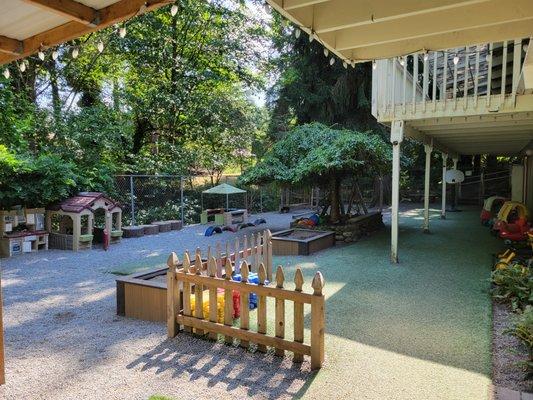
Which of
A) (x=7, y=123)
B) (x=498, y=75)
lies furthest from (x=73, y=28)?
(x=498, y=75)

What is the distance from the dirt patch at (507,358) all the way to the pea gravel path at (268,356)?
88 millimetres

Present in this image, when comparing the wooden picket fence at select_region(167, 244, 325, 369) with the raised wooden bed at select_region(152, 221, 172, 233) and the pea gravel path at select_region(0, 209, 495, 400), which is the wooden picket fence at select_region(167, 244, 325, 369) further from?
the raised wooden bed at select_region(152, 221, 172, 233)

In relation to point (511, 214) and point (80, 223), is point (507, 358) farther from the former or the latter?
point (80, 223)

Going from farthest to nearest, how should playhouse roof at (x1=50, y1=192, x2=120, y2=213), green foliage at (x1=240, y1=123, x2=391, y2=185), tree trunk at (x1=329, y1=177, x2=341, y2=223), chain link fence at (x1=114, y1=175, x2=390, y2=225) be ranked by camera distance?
1. chain link fence at (x1=114, y1=175, x2=390, y2=225)
2. tree trunk at (x1=329, y1=177, x2=341, y2=223)
3. green foliage at (x1=240, y1=123, x2=391, y2=185)
4. playhouse roof at (x1=50, y1=192, x2=120, y2=213)

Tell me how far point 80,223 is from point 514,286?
29.5 ft

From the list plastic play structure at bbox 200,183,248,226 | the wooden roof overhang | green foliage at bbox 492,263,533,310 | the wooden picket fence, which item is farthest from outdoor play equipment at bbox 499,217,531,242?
plastic play structure at bbox 200,183,248,226

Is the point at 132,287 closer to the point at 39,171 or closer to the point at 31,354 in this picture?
the point at 31,354

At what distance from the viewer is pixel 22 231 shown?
9.07 metres

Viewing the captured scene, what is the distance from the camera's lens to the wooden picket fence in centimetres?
331

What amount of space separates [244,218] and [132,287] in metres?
10.2

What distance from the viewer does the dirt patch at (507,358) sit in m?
3.05

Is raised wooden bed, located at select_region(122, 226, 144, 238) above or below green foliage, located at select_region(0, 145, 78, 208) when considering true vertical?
below

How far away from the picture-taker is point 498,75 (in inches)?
379

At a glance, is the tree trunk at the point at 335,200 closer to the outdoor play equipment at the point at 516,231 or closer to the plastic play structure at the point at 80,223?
the outdoor play equipment at the point at 516,231
